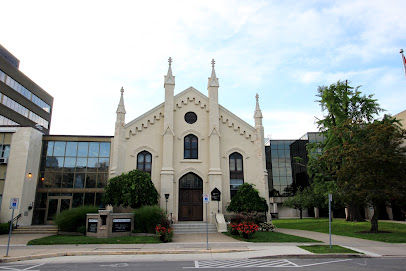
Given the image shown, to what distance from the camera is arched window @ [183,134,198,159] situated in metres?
27.9

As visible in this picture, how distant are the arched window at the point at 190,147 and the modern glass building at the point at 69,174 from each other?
7141mm

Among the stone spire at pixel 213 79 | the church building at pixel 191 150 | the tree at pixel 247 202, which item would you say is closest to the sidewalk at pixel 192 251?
the tree at pixel 247 202

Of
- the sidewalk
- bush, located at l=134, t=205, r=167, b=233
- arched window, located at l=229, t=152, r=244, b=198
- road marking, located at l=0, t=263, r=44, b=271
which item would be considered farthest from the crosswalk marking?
arched window, located at l=229, t=152, r=244, b=198

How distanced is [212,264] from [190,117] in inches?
738

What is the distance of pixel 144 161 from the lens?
89.8ft

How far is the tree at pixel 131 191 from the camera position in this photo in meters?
22.7

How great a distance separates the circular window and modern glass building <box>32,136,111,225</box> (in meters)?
7.48

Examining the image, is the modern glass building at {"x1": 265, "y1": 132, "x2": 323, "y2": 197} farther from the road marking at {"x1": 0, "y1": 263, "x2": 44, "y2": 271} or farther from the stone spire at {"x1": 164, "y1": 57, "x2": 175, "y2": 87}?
the road marking at {"x1": 0, "y1": 263, "x2": 44, "y2": 271}

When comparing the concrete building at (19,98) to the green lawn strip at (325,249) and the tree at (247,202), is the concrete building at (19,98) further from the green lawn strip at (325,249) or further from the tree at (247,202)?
the green lawn strip at (325,249)

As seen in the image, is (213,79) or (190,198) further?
(213,79)

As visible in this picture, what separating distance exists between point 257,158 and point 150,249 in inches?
621

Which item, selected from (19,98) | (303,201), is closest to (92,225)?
(303,201)

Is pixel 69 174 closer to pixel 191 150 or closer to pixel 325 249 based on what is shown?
pixel 191 150

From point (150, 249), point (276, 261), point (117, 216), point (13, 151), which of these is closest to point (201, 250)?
point (150, 249)
